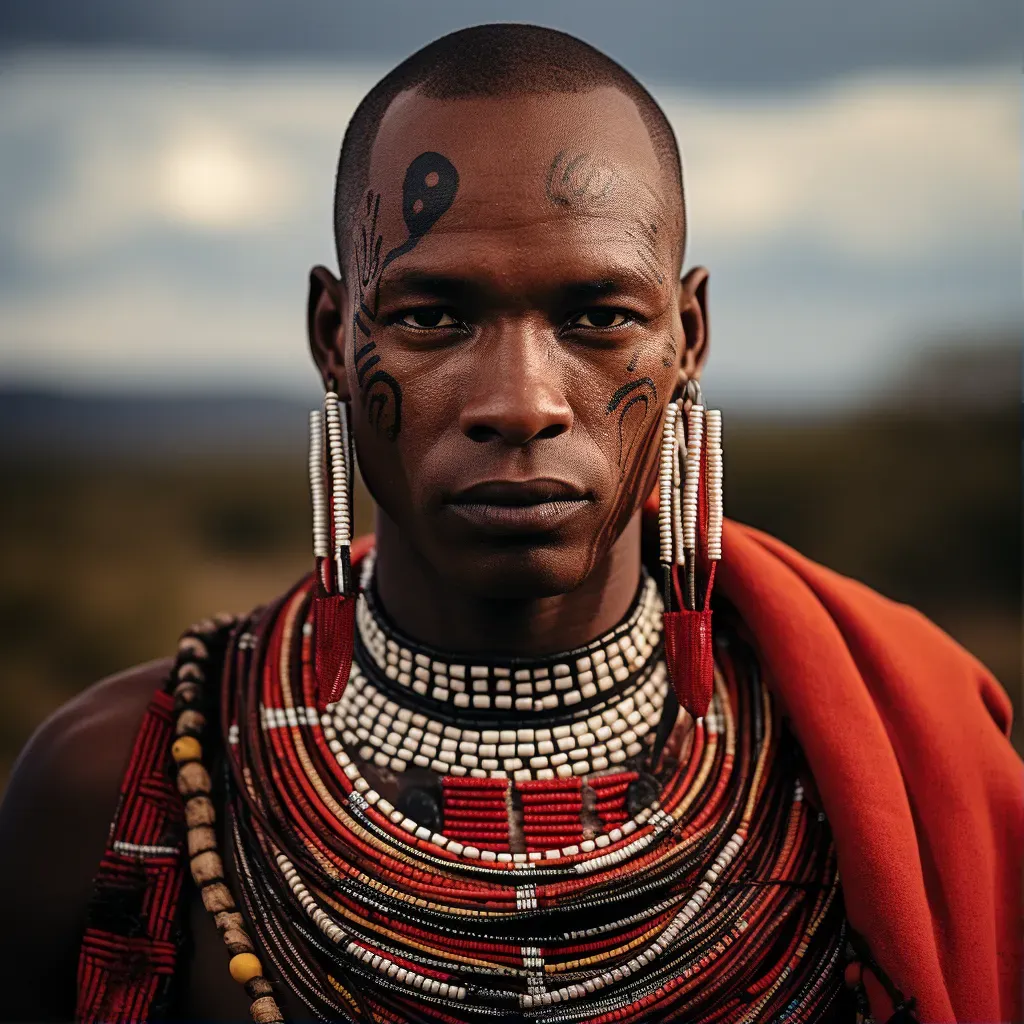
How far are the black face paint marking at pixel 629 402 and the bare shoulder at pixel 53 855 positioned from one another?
124 centimetres

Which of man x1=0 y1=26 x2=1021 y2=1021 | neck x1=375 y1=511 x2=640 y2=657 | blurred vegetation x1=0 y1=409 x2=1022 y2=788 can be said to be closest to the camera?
man x1=0 y1=26 x2=1021 y2=1021

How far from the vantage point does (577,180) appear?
76.7 inches

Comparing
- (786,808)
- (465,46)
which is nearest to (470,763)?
(786,808)

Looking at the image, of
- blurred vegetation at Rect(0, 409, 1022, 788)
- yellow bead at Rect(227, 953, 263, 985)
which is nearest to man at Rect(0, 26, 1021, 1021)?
yellow bead at Rect(227, 953, 263, 985)

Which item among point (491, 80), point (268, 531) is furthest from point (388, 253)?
point (268, 531)

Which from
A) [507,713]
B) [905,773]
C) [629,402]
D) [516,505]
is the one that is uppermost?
[629,402]

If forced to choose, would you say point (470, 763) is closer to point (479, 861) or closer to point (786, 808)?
point (479, 861)

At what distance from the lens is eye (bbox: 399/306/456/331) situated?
1982 mm

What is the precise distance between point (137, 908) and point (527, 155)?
1628mm

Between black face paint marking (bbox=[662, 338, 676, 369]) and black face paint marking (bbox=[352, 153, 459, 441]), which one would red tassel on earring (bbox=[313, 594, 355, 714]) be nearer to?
black face paint marking (bbox=[352, 153, 459, 441])

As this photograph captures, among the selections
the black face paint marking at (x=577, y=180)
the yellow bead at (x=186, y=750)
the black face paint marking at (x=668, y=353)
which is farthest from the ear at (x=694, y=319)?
the yellow bead at (x=186, y=750)

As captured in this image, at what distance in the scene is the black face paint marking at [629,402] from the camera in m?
2.00

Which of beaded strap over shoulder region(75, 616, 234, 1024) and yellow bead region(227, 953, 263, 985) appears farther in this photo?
beaded strap over shoulder region(75, 616, 234, 1024)

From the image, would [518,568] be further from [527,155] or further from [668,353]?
[527,155]
